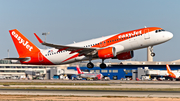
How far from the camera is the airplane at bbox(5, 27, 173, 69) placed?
46.5 metres

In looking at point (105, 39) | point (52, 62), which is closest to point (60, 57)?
point (52, 62)

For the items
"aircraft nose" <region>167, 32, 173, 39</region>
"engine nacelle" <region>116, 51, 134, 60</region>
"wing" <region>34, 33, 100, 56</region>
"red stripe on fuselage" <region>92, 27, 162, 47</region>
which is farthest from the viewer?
"engine nacelle" <region>116, 51, 134, 60</region>

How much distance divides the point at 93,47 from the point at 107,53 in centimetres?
310

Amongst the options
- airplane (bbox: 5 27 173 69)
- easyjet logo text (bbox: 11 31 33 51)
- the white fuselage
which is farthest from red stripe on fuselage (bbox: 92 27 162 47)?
easyjet logo text (bbox: 11 31 33 51)

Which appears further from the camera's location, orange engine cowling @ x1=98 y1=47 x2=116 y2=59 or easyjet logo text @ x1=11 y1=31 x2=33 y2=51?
easyjet logo text @ x1=11 y1=31 x2=33 y2=51

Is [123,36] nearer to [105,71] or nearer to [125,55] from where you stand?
[125,55]

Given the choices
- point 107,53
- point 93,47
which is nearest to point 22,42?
point 93,47

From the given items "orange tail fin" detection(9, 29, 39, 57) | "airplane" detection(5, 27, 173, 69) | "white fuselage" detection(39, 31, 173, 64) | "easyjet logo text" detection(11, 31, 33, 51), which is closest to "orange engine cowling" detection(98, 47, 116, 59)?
"airplane" detection(5, 27, 173, 69)

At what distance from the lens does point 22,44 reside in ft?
188

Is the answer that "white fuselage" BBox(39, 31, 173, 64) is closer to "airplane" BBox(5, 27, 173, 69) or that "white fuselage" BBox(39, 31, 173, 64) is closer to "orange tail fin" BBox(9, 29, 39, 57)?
"airplane" BBox(5, 27, 173, 69)

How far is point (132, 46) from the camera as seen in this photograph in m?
47.3

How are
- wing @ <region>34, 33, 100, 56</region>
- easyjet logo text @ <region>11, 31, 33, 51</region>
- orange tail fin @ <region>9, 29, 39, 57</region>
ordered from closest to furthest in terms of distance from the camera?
wing @ <region>34, 33, 100, 56</region>
orange tail fin @ <region>9, 29, 39, 57</region>
easyjet logo text @ <region>11, 31, 33, 51</region>

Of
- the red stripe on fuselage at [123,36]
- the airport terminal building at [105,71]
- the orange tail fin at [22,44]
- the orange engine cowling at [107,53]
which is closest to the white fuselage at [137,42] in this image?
the red stripe on fuselage at [123,36]

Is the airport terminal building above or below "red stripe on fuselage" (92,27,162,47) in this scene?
below
